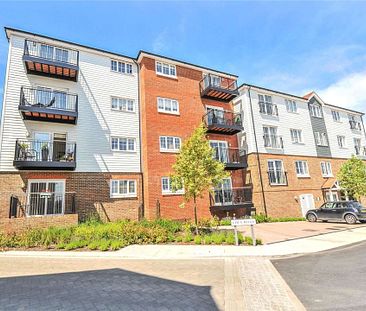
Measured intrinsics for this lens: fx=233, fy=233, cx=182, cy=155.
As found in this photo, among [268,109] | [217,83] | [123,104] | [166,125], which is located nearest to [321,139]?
[268,109]

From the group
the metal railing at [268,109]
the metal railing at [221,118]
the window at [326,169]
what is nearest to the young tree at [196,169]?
the metal railing at [221,118]

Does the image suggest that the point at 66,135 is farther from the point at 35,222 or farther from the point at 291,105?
the point at 291,105

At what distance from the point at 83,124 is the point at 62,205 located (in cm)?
564

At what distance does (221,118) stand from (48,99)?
44.4 feet

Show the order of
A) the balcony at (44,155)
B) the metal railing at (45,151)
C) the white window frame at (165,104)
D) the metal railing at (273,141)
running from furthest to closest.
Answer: the metal railing at (273,141) < the white window frame at (165,104) < the metal railing at (45,151) < the balcony at (44,155)

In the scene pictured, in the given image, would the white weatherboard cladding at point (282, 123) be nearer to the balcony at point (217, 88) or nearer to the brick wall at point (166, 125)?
the balcony at point (217, 88)

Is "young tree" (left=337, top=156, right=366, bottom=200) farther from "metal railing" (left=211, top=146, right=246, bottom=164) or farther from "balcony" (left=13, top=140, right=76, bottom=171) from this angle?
"balcony" (left=13, top=140, right=76, bottom=171)

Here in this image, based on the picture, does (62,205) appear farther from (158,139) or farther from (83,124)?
(158,139)

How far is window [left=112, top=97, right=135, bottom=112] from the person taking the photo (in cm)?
1802

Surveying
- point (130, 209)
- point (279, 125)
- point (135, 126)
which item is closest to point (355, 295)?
point (130, 209)

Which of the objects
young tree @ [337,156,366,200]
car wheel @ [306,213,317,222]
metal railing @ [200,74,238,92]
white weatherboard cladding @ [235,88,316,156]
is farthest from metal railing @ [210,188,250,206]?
young tree @ [337,156,366,200]

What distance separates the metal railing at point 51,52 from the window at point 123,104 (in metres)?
3.59

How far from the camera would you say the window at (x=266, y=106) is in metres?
23.4

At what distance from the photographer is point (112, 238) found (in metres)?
11.9
